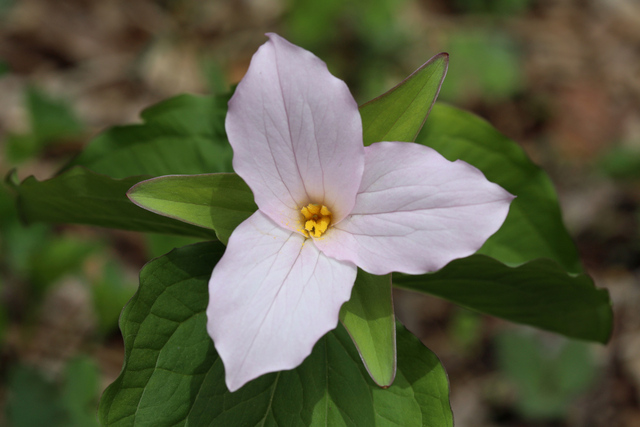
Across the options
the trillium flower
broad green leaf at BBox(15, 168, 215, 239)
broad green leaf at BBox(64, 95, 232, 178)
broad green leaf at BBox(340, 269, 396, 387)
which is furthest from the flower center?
broad green leaf at BBox(64, 95, 232, 178)

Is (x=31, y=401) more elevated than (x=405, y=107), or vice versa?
(x=405, y=107)

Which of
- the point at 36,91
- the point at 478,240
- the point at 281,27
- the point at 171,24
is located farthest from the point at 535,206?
the point at 171,24

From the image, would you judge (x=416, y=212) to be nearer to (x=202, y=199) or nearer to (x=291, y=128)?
(x=291, y=128)

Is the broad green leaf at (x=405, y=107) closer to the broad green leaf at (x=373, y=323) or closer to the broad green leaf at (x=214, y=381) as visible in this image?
the broad green leaf at (x=373, y=323)

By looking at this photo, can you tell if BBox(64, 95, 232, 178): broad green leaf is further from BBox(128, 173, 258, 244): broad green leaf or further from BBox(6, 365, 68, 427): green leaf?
BBox(6, 365, 68, 427): green leaf

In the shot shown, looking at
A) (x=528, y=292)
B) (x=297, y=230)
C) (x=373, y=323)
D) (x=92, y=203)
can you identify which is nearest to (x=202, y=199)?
(x=297, y=230)

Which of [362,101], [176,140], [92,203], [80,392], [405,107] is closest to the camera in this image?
[405,107]

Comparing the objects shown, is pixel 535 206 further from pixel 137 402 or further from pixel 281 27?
pixel 281 27
